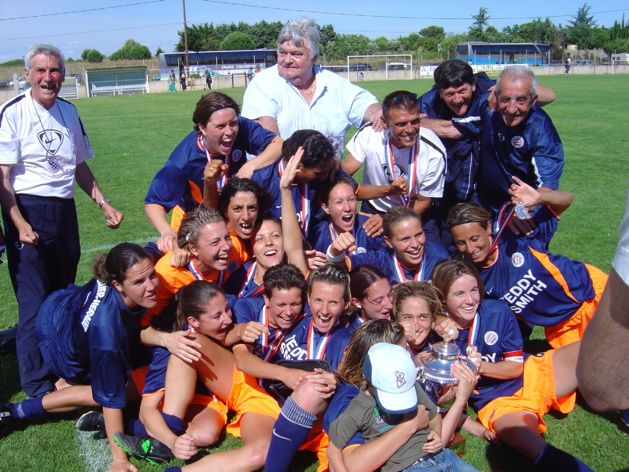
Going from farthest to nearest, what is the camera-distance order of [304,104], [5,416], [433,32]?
[433,32]
[304,104]
[5,416]

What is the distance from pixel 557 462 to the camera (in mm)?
2902

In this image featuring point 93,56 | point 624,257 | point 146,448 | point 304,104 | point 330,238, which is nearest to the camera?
point 624,257

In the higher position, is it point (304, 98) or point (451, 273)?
point (304, 98)

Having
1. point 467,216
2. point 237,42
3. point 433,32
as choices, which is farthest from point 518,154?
point 433,32

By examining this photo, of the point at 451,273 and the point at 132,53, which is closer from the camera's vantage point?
the point at 451,273

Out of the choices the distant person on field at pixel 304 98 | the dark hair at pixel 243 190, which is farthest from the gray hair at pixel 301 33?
the dark hair at pixel 243 190

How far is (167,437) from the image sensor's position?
3193 mm

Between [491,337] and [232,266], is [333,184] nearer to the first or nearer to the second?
[232,266]

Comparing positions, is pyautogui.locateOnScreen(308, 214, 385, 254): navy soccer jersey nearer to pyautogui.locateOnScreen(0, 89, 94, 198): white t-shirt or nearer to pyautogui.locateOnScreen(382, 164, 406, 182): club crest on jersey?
pyautogui.locateOnScreen(382, 164, 406, 182): club crest on jersey

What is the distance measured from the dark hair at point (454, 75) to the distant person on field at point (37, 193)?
9.70ft

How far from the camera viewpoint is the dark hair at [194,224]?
12.4 feet

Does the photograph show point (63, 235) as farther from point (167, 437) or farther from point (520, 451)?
point (520, 451)

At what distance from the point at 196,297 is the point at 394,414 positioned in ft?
4.69

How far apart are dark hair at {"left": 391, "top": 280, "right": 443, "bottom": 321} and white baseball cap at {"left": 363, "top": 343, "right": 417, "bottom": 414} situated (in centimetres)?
97
